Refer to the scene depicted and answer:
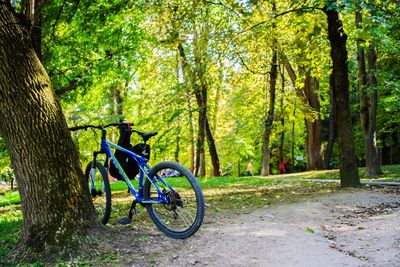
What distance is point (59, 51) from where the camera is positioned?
1288 centimetres

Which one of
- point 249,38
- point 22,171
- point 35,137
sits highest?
point 249,38

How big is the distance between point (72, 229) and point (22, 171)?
2.88 ft

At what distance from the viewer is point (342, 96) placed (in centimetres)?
1036

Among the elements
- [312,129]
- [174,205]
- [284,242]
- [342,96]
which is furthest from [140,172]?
[312,129]

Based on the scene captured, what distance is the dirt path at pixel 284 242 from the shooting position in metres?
4.20

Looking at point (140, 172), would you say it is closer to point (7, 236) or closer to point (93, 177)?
point (93, 177)

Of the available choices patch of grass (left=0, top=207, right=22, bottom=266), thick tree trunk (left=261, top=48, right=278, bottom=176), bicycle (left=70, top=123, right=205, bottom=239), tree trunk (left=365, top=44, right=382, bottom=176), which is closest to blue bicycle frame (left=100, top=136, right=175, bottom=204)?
bicycle (left=70, top=123, right=205, bottom=239)

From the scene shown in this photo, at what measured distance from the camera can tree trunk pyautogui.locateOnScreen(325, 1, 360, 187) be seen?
1036cm

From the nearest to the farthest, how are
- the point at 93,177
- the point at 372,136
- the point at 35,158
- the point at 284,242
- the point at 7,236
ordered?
the point at 35,158 < the point at 284,242 < the point at 7,236 < the point at 93,177 < the point at 372,136

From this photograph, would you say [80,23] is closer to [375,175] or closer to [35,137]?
[35,137]

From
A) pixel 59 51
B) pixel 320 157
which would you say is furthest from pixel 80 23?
pixel 320 157

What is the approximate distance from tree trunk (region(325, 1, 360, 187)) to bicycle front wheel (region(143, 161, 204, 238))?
6.34m

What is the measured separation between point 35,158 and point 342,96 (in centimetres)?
801

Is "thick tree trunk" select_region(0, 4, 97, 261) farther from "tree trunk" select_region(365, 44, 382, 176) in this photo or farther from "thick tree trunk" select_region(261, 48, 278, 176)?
"thick tree trunk" select_region(261, 48, 278, 176)
